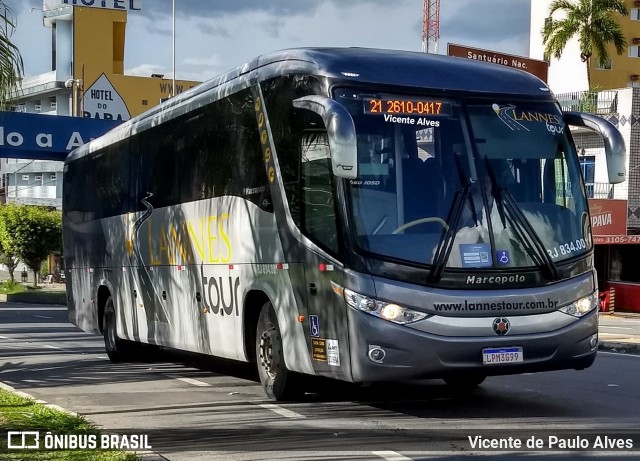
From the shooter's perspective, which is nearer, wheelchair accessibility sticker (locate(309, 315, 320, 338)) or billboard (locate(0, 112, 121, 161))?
wheelchair accessibility sticker (locate(309, 315, 320, 338))

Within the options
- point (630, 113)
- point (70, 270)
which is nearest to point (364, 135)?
point (70, 270)

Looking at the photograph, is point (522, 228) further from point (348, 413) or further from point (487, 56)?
point (487, 56)

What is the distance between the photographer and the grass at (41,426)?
26.9 ft

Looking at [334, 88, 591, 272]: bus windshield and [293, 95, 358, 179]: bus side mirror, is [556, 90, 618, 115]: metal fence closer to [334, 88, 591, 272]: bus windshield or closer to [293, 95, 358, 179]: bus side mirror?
[334, 88, 591, 272]: bus windshield

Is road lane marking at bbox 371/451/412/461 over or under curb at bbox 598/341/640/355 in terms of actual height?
over

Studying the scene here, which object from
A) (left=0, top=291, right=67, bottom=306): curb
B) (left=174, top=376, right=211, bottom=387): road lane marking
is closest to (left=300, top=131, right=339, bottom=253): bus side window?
(left=174, top=376, right=211, bottom=387): road lane marking

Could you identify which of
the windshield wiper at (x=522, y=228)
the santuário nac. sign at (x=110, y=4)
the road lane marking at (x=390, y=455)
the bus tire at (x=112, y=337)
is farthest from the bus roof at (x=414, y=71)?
the santuário nac. sign at (x=110, y=4)

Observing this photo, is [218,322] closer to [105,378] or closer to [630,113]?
[105,378]

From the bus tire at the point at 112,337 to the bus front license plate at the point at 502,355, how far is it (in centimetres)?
919

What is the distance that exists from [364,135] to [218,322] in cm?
392

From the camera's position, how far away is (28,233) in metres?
59.3

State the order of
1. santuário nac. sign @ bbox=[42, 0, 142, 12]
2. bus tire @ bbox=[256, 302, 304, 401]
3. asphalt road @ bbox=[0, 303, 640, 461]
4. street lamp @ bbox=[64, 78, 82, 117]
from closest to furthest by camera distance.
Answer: asphalt road @ bbox=[0, 303, 640, 461]
bus tire @ bbox=[256, 302, 304, 401]
street lamp @ bbox=[64, 78, 82, 117]
santuário nac. sign @ bbox=[42, 0, 142, 12]

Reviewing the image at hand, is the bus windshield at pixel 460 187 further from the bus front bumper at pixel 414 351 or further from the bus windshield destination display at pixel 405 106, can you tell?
the bus front bumper at pixel 414 351

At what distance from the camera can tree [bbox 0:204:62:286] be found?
59250 millimetres
